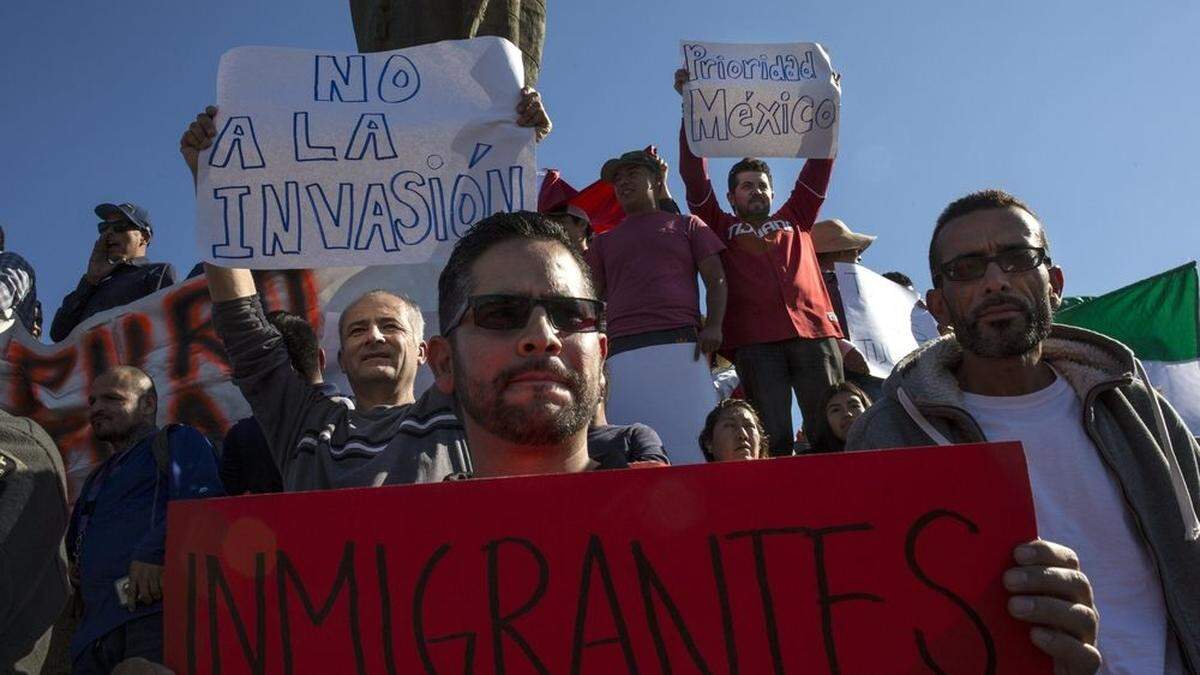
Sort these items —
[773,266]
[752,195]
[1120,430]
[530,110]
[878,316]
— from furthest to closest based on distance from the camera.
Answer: [878,316] < [752,195] < [773,266] < [530,110] < [1120,430]

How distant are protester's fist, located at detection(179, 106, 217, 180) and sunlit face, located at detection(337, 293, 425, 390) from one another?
35.6 inches

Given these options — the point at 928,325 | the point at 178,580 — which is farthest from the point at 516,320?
the point at 928,325

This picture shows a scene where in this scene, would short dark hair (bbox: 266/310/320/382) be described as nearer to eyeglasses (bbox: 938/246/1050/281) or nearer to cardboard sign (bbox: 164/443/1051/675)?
eyeglasses (bbox: 938/246/1050/281)

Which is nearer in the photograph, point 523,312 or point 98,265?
point 523,312

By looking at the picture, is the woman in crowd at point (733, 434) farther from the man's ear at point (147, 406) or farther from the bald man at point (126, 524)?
the man's ear at point (147, 406)

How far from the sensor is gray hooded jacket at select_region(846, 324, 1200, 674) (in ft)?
8.02

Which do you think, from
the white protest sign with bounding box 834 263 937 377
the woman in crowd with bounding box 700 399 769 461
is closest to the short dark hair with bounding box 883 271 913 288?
the white protest sign with bounding box 834 263 937 377

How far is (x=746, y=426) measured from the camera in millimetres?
4480

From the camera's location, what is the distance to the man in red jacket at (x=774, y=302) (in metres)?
5.23

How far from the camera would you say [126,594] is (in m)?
3.65

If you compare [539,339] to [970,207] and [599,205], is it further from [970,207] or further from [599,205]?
[599,205]

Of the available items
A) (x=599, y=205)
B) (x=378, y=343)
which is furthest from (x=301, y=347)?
(x=599, y=205)

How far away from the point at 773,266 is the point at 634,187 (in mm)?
837

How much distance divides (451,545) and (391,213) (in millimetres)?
2608
